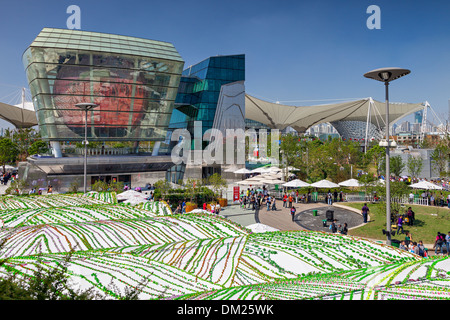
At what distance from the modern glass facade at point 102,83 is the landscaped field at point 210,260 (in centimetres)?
2479

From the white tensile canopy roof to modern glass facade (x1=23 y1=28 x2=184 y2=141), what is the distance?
35.5 metres

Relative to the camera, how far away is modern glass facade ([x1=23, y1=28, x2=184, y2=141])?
34406mm

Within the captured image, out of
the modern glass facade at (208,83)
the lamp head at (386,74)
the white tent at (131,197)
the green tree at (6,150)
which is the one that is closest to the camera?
the lamp head at (386,74)

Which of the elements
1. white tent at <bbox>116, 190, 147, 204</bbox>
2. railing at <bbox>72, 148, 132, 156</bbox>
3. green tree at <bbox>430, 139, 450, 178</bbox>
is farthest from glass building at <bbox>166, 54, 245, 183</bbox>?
green tree at <bbox>430, 139, 450, 178</bbox>

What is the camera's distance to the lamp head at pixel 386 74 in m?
11.9

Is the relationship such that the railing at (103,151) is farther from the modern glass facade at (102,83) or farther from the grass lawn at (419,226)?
the grass lawn at (419,226)

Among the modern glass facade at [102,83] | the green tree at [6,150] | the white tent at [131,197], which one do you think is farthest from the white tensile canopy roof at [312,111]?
the white tent at [131,197]

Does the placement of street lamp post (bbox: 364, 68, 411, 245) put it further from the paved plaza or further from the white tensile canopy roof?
the white tensile canopy roof
